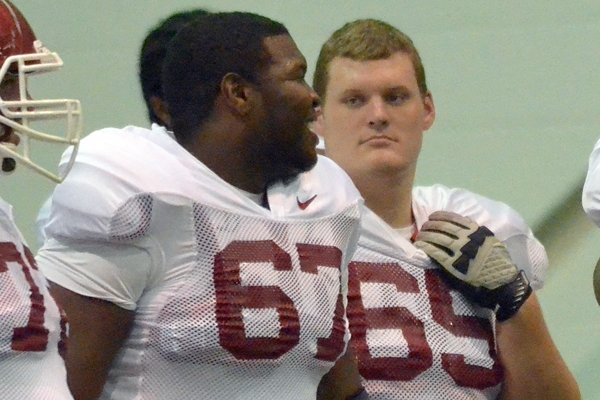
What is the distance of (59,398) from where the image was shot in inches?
61.6

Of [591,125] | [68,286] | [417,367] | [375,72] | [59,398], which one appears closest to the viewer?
[59,398]

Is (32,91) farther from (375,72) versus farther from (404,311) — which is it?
(404,311)

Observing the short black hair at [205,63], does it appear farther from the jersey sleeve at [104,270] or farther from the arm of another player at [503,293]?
the arm of another player at [503,293]

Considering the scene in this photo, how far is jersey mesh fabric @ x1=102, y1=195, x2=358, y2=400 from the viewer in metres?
1.74

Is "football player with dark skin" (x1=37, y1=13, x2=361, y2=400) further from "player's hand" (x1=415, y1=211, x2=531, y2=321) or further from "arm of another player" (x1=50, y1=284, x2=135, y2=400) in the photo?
"player's hand" (x1=415, y1=211, x2=531, y2=321)

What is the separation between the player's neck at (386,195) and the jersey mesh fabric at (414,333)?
0.09 metres

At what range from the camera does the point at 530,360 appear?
6.95 ft

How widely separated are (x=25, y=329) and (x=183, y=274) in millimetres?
257

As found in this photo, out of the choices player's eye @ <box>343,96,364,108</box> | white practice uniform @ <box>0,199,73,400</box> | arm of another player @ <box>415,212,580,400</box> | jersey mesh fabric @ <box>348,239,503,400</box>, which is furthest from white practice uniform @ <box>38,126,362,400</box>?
player's eye @ <box>343,96,364,108</box>

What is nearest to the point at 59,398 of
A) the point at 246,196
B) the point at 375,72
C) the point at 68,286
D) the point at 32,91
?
the point at 68,286

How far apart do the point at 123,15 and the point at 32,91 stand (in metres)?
0.24

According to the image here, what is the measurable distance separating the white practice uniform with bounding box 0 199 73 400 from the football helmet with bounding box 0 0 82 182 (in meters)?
0.08

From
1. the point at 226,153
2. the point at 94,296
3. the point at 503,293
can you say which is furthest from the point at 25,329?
the point at 503,293

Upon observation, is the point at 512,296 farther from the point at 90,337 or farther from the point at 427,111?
the point at 90,337
